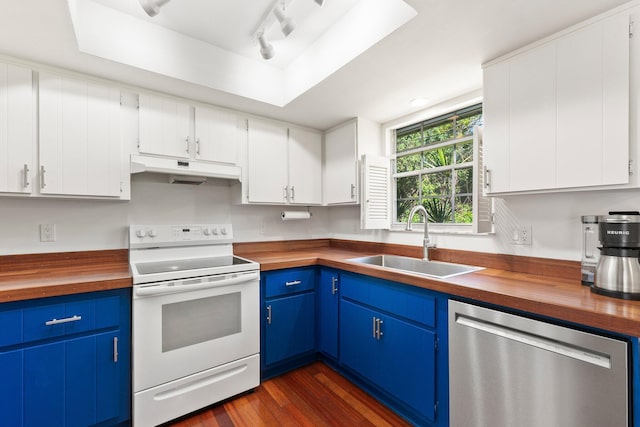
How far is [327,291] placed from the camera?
2348 millimetres

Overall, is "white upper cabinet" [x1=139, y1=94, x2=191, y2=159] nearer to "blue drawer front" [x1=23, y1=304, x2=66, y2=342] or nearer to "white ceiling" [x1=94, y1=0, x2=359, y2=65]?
"white ceiling" [x1=94, y1=0, x2=359, y2=65]

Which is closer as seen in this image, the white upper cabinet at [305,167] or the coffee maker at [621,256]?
the coffee maker at [621,256]

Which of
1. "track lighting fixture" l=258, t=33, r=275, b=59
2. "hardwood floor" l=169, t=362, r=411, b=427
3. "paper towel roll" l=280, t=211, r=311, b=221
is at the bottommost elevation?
"hardwood floor" l=169, t=362, r=411, b=427

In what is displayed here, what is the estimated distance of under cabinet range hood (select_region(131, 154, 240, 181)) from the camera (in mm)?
2031

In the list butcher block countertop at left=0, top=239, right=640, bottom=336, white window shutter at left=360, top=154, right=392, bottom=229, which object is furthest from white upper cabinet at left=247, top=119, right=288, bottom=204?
white window shutter at left=360, top=154, right=392, bottom=229

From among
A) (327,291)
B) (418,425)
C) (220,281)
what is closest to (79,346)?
(220,281)

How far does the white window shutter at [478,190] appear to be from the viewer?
1.76 meters

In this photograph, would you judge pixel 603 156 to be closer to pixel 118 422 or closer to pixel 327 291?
pixel 327 291

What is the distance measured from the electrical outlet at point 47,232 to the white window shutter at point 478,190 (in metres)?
2.81

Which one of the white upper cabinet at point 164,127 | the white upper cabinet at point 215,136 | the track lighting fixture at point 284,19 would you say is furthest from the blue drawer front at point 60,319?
the track lighting fixture at point 284,19

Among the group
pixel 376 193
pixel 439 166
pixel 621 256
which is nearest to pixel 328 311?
pixel 376 193

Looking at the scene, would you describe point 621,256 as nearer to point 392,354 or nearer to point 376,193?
point 392,354

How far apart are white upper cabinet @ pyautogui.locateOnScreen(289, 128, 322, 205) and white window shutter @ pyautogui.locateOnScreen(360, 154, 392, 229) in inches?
24.5

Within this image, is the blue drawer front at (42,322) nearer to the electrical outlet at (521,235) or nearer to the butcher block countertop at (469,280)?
the butcher block countertop at (469,280)
